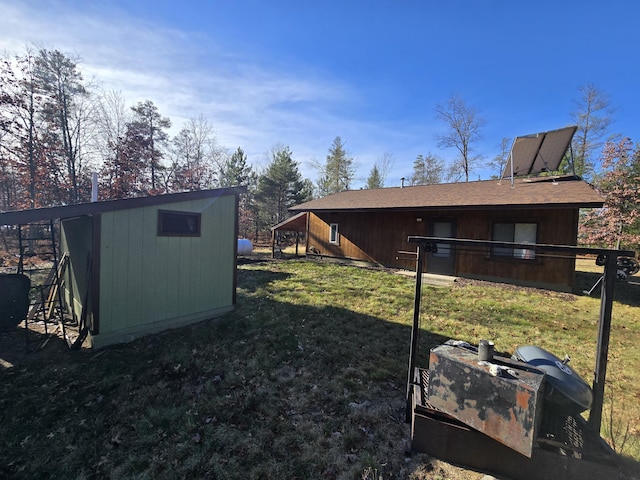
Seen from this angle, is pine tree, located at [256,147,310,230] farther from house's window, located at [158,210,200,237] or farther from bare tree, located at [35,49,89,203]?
house's window, located at [158,210,200,237]

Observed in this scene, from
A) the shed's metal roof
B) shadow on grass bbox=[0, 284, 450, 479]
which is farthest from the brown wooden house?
the shed's metal roof

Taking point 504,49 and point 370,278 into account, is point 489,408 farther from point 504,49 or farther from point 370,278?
point 504,49

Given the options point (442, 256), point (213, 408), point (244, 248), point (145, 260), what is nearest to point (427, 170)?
point (442, 256)

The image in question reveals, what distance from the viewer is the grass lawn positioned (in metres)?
2.35

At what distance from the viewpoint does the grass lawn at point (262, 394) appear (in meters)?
2.35

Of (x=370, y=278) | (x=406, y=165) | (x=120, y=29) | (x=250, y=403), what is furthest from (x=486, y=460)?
(x=406, y=165)

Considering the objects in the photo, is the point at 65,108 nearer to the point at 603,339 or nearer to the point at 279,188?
the point at 279,188

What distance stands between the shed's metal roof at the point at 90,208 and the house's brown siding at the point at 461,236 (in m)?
6.85

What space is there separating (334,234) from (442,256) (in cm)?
553

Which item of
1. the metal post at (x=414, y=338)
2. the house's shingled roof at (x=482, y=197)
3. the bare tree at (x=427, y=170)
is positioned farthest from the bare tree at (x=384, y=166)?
the metal post at (x=414, y=338)

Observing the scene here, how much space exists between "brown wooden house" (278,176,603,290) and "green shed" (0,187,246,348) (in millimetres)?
6195

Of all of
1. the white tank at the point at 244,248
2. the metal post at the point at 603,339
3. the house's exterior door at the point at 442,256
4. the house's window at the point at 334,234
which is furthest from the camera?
the white tank at the point at 244,248

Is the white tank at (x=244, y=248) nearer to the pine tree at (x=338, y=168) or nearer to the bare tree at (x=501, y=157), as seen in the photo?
the pine tree at (x=338, y=168)

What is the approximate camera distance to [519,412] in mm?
1825
